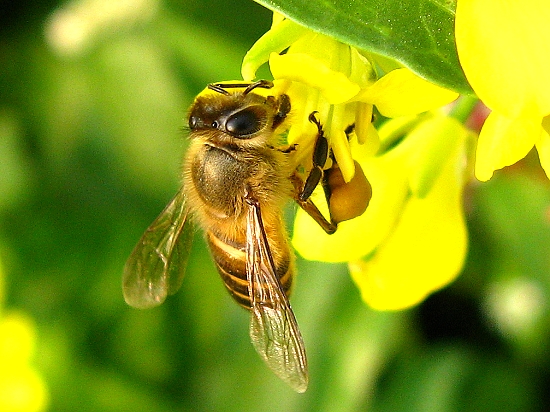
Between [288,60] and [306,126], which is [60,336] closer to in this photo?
[306,126]

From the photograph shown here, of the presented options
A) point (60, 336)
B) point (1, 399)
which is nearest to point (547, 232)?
point (60, 336)

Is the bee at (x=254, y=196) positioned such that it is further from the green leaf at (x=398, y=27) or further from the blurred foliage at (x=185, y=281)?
the blurred foliage at (x=185, y=281)

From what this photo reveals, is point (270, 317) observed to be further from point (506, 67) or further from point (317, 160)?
point (506, 67)

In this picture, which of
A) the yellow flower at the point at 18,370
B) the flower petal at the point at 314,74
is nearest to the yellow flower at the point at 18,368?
the yellow flower at the point at 18,370

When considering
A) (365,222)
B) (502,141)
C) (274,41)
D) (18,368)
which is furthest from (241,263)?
(18,368)

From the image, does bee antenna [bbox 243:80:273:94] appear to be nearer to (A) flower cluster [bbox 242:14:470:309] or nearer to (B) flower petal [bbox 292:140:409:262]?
(A) flower cluster [bbox 242:14:470:309]

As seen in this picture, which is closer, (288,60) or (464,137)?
(288,60)
